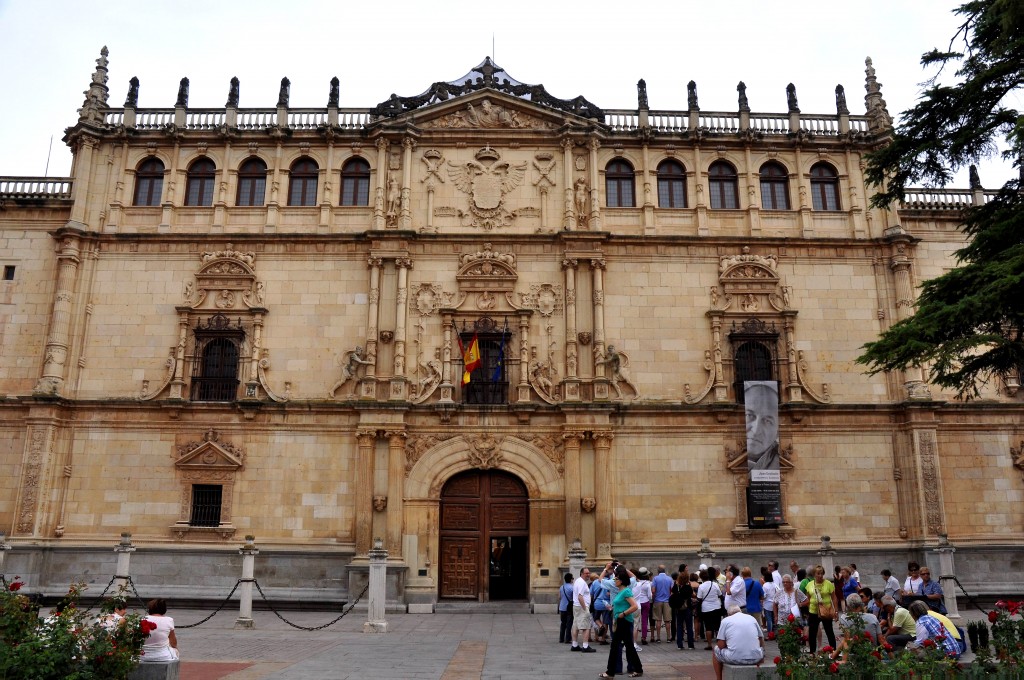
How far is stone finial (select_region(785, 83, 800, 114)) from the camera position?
2964 cm

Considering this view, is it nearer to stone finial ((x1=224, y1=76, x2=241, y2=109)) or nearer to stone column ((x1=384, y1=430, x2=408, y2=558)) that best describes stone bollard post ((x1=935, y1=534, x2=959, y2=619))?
stone column ((x1=384, y1=430, x2=408, y2=558))

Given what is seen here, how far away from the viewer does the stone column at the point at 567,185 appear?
27.9 meters

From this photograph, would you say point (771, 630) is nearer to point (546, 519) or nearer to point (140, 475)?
point (546, 519)

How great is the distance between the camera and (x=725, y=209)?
28.8 m

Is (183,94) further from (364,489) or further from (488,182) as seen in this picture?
(364,489)

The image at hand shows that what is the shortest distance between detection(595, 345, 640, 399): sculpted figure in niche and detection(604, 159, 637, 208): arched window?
19.1 ft

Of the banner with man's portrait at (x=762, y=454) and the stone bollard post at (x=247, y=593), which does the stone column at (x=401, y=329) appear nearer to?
the stone bollard post at (x=247, y=593)

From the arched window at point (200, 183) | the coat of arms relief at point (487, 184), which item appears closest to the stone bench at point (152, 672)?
the coat of arms relief at point (487, 184)

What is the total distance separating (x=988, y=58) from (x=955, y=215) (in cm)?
1467

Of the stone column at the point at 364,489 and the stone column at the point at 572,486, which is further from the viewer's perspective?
the stone column at the point at 572,486

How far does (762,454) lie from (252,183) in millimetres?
20869

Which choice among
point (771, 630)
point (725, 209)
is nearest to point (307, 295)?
point (725, 209)

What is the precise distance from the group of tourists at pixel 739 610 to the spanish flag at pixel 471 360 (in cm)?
955

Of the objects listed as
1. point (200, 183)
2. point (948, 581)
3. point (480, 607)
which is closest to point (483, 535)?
point (480, 607)
